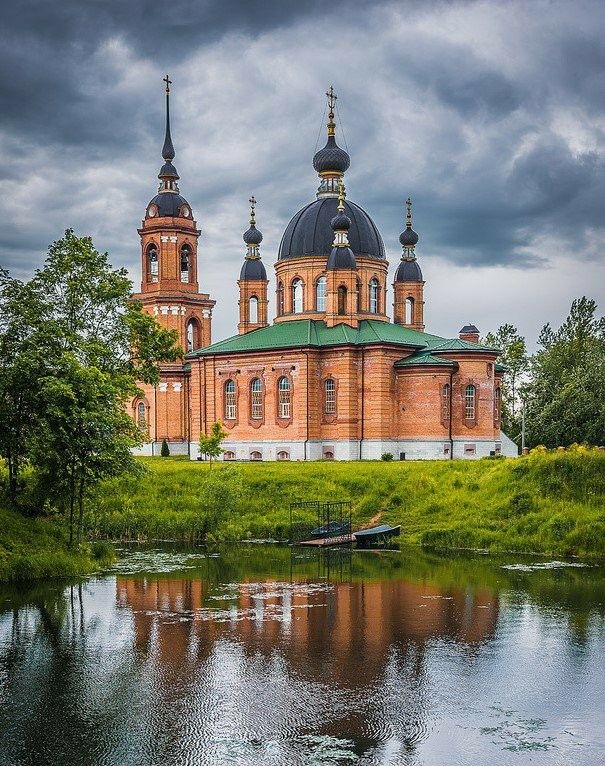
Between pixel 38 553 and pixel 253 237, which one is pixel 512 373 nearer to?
pixel 253 237

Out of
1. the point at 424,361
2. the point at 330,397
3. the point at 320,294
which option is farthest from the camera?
the point at 320,294

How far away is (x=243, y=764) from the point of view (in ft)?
39.7

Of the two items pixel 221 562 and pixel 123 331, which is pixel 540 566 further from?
pixel 123 331

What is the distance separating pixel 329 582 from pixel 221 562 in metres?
5.03

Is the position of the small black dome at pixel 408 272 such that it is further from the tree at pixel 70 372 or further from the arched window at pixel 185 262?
the tree at pixel 70 372

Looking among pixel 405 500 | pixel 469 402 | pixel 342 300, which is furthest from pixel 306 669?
pixel 342 300

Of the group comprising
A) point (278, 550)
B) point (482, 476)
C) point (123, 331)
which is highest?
point (123, 331)

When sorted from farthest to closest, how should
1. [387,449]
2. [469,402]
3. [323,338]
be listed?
[323,338]
[387,449]
[469,402]

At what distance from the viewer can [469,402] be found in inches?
1825

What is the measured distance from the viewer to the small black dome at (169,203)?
2185 inches

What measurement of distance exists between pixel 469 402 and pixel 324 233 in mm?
13662

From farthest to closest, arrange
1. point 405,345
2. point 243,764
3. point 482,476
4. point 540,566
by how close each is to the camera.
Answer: point 405,345, point 482,476, point 540,566, point 243,764

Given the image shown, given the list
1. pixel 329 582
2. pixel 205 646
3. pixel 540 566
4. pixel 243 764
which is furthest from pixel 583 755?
pixel 540 566

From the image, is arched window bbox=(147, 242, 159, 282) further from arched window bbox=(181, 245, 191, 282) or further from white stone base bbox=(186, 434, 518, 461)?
white stone base bbox=(186, 434, 518, 461)
